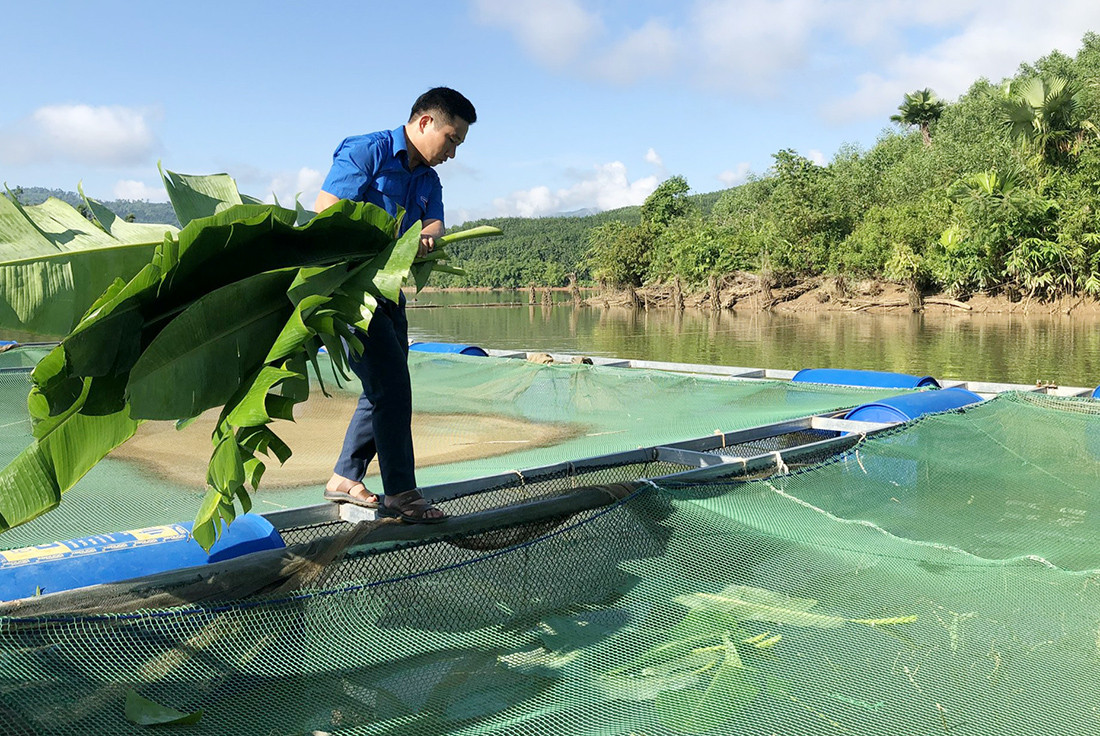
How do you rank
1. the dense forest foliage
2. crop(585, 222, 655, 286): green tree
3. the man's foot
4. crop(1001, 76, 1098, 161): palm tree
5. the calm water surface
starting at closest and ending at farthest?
the man's foot → the calm water surface → crop(1001, 76, 1098, 161): palm tree → the dense forest foliage → crop(585, 222, 655, 286): green tree

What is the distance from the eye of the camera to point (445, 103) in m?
2.66

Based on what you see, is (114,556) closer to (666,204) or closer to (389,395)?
(389,395)

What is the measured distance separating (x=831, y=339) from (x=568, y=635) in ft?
60.5

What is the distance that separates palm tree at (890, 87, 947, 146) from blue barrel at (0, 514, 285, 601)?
51.9 metres

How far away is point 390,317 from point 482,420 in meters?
2.45

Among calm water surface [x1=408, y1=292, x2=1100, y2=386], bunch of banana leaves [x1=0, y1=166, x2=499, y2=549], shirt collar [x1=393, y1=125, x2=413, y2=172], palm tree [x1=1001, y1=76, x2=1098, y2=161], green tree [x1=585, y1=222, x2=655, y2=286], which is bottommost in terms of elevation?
calm water surface [x1=408, y1=292, x2=1100, y2=386]

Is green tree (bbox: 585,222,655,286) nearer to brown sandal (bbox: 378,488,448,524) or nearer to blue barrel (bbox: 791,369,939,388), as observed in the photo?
blue barrel (bbox: 791,369,939,388)

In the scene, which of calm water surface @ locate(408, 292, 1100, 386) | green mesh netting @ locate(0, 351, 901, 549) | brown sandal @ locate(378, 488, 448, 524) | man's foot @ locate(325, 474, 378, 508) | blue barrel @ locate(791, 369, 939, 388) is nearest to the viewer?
brown sandal @ locate(378, 488, 448, 524)

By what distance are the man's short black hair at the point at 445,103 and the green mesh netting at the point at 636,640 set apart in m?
1.22

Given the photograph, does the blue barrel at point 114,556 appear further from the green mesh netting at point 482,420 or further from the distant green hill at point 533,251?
the distant green hill at point 533,251

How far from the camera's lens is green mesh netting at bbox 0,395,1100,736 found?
5.33ft

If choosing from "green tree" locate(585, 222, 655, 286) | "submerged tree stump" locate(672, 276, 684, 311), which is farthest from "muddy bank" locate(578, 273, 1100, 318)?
"green tree" locate(585, 222, 655, 286)

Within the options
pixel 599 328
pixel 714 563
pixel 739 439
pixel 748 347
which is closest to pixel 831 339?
pixel 748 347

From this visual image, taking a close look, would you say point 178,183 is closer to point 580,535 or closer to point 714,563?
point 580,535
